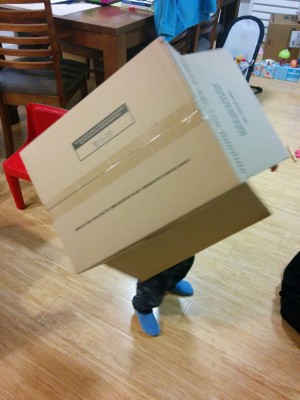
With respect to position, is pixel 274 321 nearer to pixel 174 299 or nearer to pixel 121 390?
pixel 174 299

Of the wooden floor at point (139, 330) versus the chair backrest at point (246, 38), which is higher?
the chair backrest at point (246, 38)

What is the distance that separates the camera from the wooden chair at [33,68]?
4.70 ft

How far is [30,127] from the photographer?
5.16 ft

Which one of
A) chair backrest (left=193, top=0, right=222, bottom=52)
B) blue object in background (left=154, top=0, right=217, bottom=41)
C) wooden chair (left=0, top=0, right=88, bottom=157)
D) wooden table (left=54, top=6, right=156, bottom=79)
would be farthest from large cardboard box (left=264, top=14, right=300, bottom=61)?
wooden chair (left=0, top=0, right=88, bottom=157)

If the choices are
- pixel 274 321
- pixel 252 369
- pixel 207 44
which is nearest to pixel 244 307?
pixel 274 321

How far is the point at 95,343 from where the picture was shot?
1.14m

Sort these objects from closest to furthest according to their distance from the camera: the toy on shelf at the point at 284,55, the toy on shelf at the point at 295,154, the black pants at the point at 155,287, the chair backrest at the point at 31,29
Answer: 1. the black pants at the point at 155,287
2. the chair backrest at the point at 31,29
3. the toy on shelf at the point at 295,154
4. the toy on shelf at the point at 284,55

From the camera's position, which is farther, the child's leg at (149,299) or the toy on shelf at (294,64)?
the toy on shelf at (294,64)

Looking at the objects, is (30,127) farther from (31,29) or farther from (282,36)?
(282,36)

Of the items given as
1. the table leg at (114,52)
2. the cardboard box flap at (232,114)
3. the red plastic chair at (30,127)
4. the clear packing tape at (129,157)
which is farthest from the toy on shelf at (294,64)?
the clear packing tape at (129,157)

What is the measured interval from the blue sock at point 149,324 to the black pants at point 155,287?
0.07 ft

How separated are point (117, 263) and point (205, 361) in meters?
0.60

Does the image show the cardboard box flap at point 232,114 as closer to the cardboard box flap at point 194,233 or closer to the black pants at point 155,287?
the cardboard box flap at point 194,233

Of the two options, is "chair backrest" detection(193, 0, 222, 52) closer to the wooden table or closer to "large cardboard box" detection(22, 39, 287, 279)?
the wooden table
